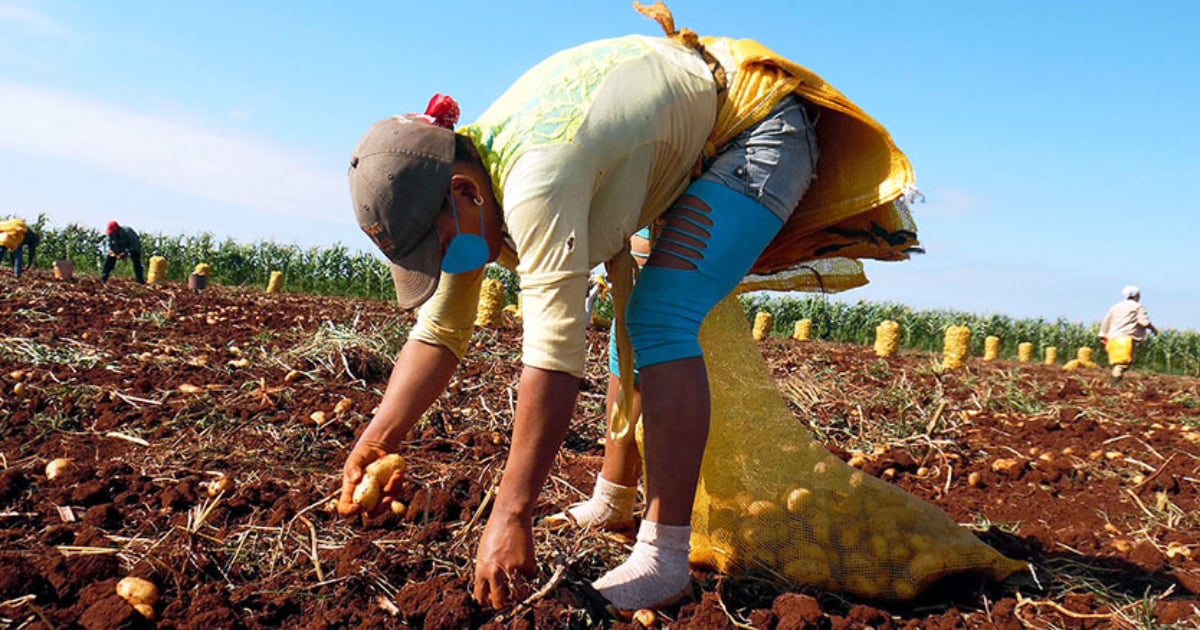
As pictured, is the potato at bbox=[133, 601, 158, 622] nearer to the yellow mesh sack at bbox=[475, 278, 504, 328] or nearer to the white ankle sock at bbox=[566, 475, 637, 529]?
the white ankle sock at bbox=[566, 475, 637, 529]

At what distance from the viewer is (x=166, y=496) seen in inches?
89.4

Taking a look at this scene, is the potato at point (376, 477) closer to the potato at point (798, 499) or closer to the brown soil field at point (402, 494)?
the brown soil field at point (402, 494)

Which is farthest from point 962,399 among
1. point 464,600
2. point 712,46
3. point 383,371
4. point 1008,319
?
point 1008,319

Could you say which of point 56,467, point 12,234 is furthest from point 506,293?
point 56,467

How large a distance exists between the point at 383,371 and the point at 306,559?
6.90 feet

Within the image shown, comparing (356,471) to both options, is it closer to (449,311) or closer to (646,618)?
(449,311)

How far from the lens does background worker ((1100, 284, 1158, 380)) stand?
35.9 ft

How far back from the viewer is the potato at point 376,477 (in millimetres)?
2029

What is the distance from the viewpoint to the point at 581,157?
63.2 inches

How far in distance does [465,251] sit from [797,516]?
38.5 inches

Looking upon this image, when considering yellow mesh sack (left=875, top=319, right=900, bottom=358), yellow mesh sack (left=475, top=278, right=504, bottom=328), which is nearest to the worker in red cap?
yellow mesh sack (left=475, top=278, right=504, bottom=328)

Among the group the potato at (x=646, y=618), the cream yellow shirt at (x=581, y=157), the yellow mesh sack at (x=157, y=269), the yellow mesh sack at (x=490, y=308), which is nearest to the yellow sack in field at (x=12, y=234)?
the yellow mesh sack at (x=157, y=269)

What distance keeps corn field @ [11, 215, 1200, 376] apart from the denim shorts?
51.2 feet

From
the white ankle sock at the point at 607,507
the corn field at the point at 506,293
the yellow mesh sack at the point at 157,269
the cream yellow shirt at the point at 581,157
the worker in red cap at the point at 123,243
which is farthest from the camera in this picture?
the corn field at the point at 506,293
